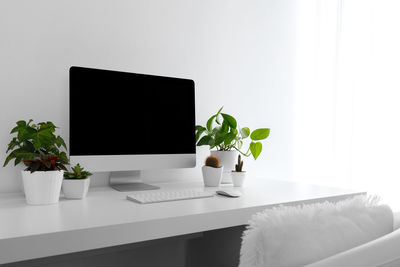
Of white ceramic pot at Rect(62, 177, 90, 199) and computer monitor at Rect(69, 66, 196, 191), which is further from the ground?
computer monitor at Rect(69, 66, 196, 191)

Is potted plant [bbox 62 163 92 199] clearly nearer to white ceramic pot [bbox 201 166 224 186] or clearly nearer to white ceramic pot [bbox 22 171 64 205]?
white ceramic pot [bbox 22 171 64 205]

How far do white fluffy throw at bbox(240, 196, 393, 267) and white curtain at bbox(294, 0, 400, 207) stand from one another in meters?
2.36

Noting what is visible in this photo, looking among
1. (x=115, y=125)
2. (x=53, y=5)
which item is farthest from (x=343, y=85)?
(x=53, y=5)

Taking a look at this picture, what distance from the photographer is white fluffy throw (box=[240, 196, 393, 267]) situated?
495mm

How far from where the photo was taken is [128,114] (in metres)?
1.68

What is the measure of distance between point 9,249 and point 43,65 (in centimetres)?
Result: 103

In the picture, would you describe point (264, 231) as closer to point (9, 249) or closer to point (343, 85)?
point (9, 249)

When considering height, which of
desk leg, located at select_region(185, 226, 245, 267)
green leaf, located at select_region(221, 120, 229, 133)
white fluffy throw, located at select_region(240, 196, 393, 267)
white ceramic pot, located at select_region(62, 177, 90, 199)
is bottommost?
desk leg, located at select_region(185, 226, 245, 267)

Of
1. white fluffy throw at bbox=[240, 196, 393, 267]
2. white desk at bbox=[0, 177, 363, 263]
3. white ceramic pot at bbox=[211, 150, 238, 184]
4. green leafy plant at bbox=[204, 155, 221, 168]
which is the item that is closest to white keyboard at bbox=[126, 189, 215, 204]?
white desk at bbox=[0, 177, 363, 263]

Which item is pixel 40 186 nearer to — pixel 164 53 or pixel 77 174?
pixel 77 174

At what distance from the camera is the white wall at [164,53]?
1600 millimetres

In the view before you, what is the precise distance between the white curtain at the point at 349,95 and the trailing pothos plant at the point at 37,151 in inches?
78.5

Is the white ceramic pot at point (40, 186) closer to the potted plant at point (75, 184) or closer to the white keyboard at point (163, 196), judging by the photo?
the potted plant at point (75, 184)

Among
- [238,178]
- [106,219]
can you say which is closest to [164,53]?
[238,178]
